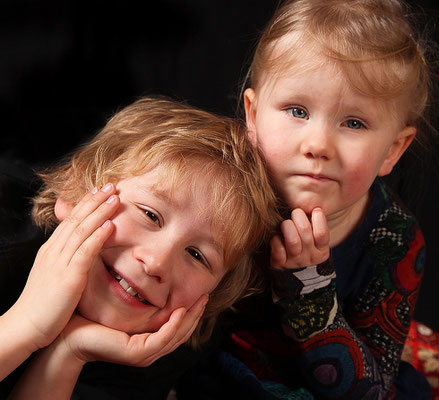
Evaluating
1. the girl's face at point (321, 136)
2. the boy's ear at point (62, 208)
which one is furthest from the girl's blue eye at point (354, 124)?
the boy's ear at point (62, 208)

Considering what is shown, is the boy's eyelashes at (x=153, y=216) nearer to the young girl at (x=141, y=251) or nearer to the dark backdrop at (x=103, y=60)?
the young girl at (x=141, y=251)

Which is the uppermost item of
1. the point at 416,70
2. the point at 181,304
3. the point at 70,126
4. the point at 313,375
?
the point at 416,70

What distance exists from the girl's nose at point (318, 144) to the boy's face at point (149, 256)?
0.18 m

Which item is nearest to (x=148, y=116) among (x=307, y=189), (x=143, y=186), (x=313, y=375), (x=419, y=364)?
(x=143, y=186)

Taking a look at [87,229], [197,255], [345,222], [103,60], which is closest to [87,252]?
[87,229]

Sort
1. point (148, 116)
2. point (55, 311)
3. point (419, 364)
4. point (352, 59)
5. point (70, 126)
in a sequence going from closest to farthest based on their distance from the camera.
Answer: point (55, 311) → point (352, 59) → point (148, 116) → point (419, 364) → point (70, 126)

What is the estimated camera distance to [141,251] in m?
0.93

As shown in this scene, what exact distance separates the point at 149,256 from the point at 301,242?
0.90 feet

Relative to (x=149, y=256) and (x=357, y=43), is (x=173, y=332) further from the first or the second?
(x=357, y=43)

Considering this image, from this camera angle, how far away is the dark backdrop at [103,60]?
1.61 metres

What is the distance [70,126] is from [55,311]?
0.86 m

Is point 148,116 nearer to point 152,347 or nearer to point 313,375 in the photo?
point 152,347

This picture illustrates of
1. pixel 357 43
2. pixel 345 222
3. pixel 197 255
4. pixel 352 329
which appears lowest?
pixel 352 329

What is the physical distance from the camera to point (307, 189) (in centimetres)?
107
